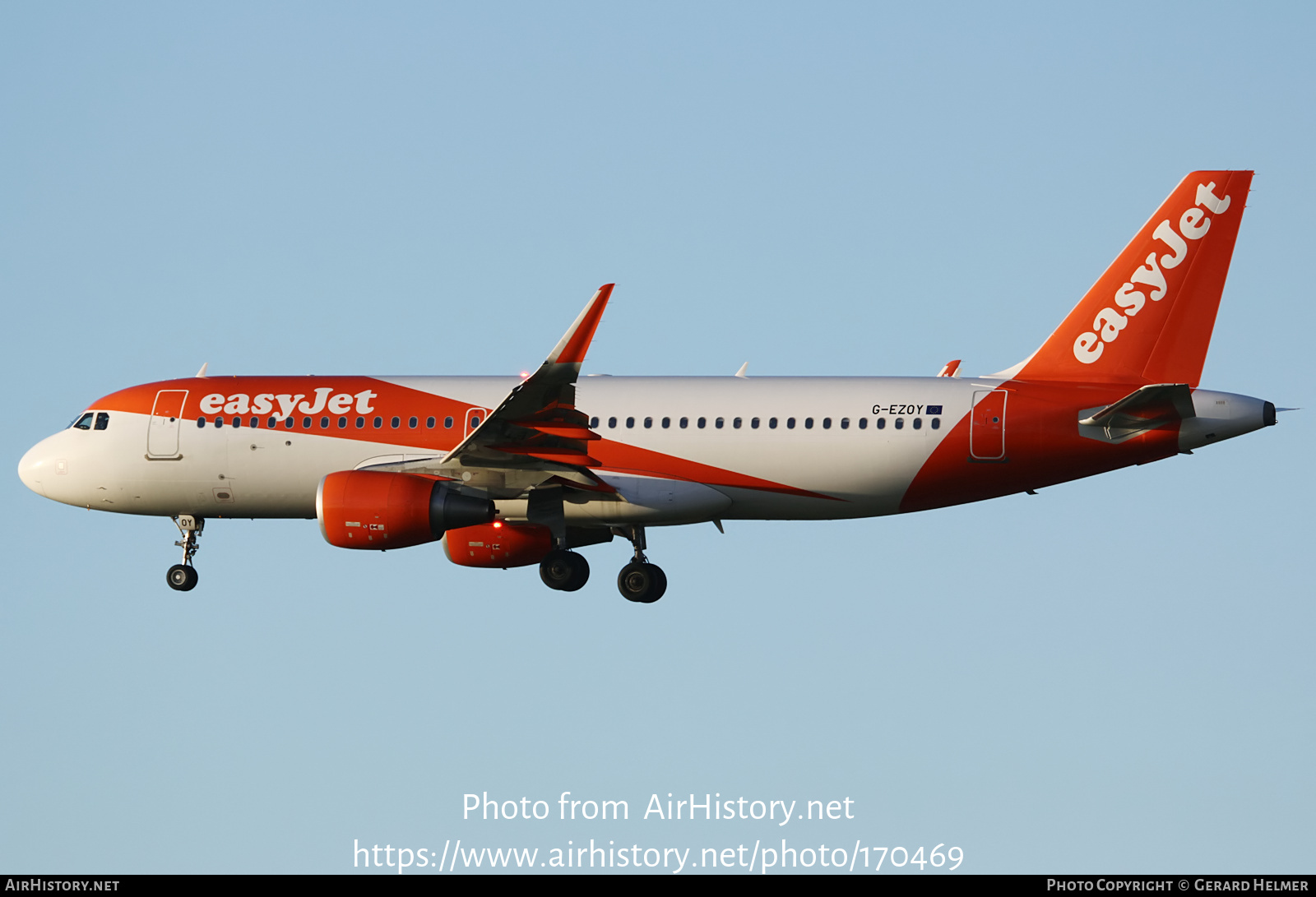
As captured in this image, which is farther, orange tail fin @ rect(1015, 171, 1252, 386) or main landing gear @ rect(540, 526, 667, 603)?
main landing gear @ rect(540, 526, 667, 603)

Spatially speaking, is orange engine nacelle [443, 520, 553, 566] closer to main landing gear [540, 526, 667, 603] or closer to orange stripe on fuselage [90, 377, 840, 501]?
main landing gear [540, 526, 667, 603]

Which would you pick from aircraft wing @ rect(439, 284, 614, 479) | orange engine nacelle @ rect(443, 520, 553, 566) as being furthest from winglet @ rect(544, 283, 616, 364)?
orange engine nacelle @ rect(443, 520, 553, 566)

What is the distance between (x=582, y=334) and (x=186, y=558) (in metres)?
13.6

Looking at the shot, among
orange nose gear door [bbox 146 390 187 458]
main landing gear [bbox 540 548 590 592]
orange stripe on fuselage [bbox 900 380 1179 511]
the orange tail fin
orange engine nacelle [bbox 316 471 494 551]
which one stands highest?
the orange tail fin

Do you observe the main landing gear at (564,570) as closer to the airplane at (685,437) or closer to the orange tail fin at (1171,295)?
the airplane at (685,437)

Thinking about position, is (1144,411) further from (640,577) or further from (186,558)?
(186,558)

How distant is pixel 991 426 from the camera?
36.7 meters

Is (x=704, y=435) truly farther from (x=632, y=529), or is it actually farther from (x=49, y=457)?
(x=49, y=457)

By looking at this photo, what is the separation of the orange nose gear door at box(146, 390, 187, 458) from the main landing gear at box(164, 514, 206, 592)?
181cm

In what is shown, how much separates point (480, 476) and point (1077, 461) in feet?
41.9

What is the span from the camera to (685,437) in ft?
124

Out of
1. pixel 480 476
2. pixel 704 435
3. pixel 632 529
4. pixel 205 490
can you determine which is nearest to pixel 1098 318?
pixel 704 435

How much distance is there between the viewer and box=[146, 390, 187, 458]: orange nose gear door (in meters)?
40.0

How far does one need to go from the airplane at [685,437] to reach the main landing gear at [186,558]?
672mm
